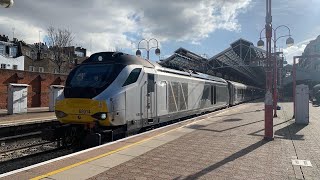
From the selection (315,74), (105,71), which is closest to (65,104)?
(105,71)

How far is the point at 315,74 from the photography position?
72188 millimetres

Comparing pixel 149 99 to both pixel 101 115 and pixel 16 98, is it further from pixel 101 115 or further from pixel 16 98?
pixel 16 98

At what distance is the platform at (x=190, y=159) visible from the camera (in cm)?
648

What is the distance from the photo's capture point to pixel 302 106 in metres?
16.3

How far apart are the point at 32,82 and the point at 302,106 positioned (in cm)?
2064

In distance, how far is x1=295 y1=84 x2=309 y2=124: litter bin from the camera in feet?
53.3

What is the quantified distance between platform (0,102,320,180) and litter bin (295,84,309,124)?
5.06 m

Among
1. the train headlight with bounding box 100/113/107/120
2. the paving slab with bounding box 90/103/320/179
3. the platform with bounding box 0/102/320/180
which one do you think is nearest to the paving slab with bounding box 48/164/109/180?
the platform with bounding box 0/102/320/180

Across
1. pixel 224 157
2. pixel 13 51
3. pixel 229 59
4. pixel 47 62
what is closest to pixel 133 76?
pixel 224 157

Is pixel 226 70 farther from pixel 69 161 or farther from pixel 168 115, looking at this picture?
pixel 69 161

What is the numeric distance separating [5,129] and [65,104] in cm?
552

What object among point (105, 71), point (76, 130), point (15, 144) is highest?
point (105, 71)

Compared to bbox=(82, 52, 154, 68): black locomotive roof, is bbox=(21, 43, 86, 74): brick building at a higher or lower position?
higher

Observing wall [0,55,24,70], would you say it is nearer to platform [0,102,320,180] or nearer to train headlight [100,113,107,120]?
train headlight [100,113,107,120]
